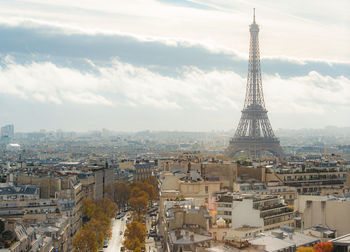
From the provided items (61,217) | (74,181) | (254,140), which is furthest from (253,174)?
(254,140)

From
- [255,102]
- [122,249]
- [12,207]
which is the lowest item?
[122,249]

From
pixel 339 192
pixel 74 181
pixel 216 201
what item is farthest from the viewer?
pixel 74 181

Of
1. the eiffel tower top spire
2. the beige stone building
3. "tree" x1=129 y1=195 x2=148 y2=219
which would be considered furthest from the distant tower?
A: the beige stone building

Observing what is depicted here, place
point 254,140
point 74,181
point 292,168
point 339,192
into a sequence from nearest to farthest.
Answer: point 339,192 → point 74,181 → point 292,168 → point 254,140

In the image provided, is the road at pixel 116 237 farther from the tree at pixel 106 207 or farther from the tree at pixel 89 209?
the tree at pixel 89 209

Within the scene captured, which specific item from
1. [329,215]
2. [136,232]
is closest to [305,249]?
[329,215]

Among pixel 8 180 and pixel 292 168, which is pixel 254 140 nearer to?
pixel 292 168

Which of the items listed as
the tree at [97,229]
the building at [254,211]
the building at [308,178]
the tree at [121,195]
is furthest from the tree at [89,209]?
the building at [254,211]
